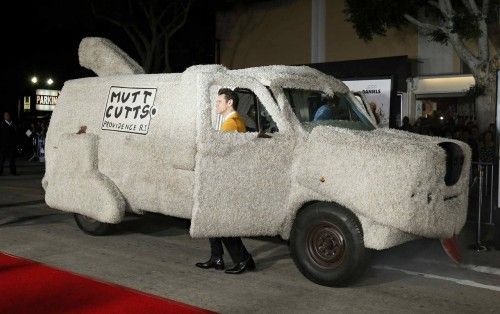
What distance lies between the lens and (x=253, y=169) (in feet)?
20.4

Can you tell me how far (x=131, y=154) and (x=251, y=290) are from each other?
2.39 m

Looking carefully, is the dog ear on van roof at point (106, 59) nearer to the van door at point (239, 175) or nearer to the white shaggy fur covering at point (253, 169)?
the white shaggy fur covering at point (253, 169)

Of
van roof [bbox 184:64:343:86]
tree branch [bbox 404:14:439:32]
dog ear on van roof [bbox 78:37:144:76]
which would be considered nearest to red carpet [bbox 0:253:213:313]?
van roof [bbox 184:64:343:86]

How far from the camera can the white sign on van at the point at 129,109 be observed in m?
7.17

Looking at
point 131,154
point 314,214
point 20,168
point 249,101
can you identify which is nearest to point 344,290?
point 314,214

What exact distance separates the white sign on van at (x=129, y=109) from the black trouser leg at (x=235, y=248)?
1.66 metres

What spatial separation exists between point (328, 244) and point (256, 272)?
1005 millimetres

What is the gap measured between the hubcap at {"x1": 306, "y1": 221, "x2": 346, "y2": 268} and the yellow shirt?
1.25 m

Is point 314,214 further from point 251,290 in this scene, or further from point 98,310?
point 98,310

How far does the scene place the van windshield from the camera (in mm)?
6773

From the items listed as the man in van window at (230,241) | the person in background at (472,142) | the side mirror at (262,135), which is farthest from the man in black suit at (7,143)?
the side mirror at (262,135)

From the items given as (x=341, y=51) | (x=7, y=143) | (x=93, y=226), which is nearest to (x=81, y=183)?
(x=93, y=226)

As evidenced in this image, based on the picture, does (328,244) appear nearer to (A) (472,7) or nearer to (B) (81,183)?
(B) (81,183)

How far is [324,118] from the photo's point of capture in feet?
22.5
